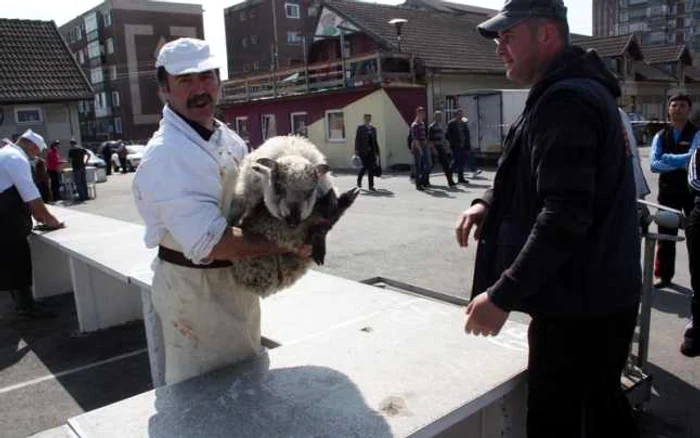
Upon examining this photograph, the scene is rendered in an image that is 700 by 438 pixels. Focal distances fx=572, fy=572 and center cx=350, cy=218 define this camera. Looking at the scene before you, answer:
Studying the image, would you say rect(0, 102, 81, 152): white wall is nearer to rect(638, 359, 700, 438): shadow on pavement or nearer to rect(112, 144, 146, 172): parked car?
rect(112, 144, 146, 172): parked car

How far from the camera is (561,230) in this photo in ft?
6.11

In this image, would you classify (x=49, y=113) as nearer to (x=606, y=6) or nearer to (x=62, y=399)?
(x=62, y=399)

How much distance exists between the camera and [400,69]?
23.5m

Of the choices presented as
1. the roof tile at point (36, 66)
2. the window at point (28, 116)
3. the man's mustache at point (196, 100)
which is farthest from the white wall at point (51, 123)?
the man's mustache at point (196, 100)

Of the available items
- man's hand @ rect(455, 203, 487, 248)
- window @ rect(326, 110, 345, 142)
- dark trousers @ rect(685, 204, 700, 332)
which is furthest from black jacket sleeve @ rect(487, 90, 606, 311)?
window @ rect(326, 110, 345, 142)

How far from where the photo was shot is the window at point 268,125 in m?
26.7

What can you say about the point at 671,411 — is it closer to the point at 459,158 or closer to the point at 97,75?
the point at 459,158

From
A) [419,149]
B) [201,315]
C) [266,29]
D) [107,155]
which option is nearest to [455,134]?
[419,149]

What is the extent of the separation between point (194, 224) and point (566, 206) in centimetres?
134

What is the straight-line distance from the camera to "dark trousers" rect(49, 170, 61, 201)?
1752 centimetres

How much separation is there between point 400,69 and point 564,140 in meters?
22.4

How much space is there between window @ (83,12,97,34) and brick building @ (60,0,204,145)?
0.21m

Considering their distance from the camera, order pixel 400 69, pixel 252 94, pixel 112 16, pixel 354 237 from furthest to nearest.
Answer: pixel 112 16
pixel 252 94
pixel 400 69
pixel 354 237

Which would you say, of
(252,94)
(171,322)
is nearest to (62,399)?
(171,322)
